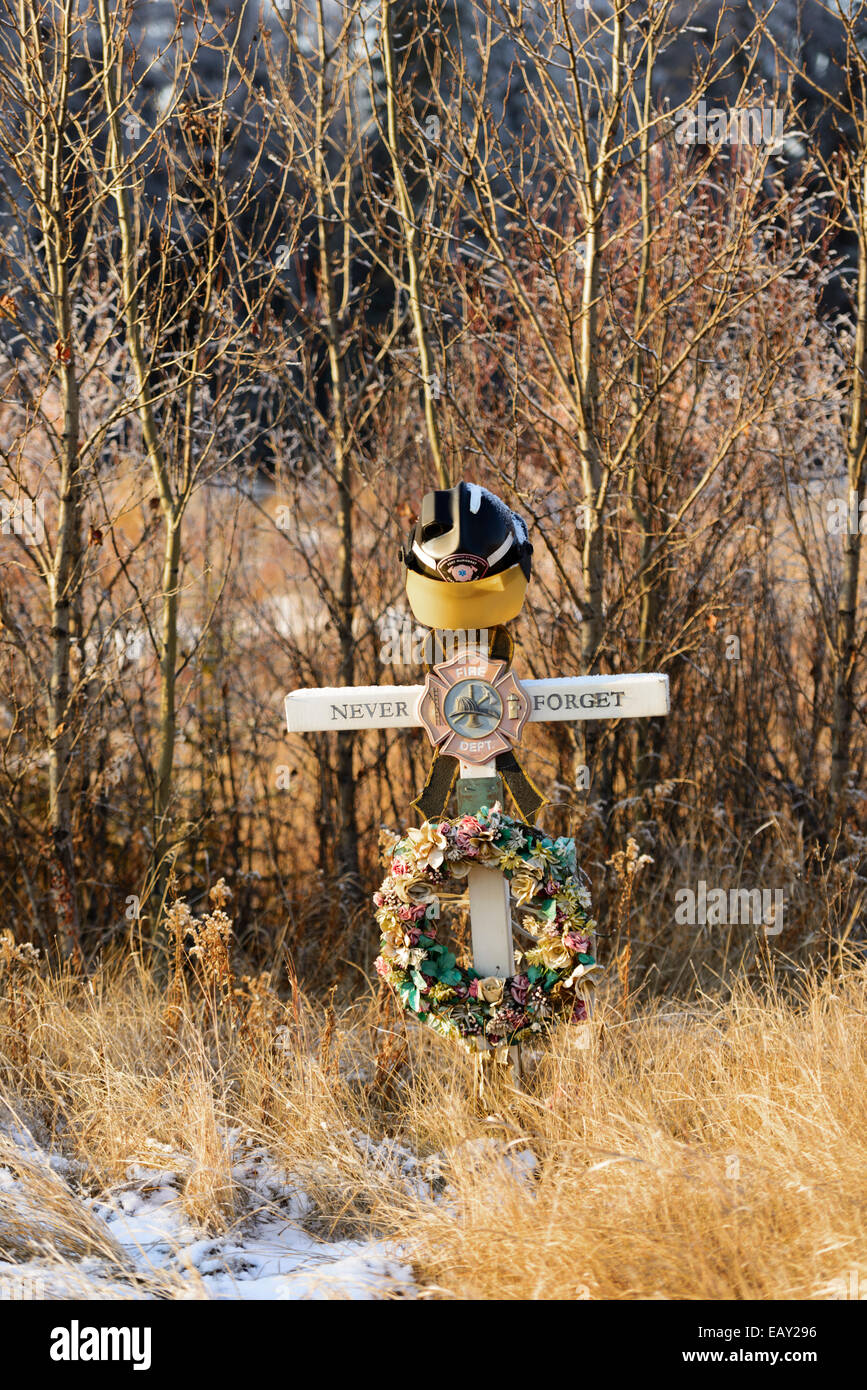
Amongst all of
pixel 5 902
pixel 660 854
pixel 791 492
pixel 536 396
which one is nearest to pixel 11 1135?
pixel 5 902

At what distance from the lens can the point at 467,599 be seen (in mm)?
2439

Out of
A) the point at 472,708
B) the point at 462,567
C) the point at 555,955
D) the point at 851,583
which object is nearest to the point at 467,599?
the point at 462,567

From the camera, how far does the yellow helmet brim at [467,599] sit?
7.98 feet

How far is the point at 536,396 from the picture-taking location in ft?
14.4

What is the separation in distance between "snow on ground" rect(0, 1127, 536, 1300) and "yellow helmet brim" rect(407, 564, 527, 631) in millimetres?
1111

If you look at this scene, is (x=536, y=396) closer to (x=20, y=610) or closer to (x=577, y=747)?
(x=577, y=747)

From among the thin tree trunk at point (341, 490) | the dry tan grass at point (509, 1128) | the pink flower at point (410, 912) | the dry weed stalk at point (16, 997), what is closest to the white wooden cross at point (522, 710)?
the pink flower at point (410, 912)

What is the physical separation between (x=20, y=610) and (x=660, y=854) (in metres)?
2.67

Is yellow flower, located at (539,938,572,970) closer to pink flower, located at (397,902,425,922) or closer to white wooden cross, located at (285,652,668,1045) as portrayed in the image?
white wooden cross, located at (285,652,668,1045)

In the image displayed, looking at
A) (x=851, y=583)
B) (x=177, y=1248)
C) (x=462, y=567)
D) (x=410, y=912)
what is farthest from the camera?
(x=851, y=583)

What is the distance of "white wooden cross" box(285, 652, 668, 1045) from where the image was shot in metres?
2.48

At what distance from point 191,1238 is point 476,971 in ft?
2.61

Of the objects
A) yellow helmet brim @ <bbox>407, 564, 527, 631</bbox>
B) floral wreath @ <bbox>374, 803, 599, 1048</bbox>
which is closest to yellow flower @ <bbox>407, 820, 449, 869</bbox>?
floral wreath @ <bbox>374, 803, 599, 1048</bbox>

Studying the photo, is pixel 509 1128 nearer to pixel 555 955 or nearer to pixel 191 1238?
pixel 555 955
